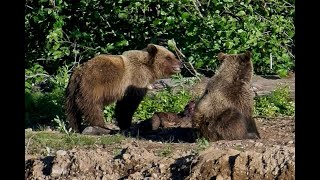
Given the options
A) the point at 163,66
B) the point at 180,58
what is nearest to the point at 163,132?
the point at 163,66

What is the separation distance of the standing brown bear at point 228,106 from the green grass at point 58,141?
924mm

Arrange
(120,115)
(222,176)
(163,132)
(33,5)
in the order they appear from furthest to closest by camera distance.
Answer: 1. (33,5)
2. (120,115)
3. (163,132)
4. (222,176)

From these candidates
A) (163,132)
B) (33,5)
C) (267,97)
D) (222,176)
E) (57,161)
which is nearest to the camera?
(222,176)

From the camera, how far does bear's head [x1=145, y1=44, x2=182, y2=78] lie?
10.1 m

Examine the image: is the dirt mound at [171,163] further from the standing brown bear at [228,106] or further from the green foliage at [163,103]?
the green foliage at [163,103]

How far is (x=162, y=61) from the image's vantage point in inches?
406

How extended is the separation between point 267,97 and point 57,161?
496 cm

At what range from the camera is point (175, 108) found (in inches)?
398

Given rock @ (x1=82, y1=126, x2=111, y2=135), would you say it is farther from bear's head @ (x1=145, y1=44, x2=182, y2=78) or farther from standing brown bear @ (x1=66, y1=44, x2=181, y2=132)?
bear's head @ (x1=145, y1=44, x2=182, y2=78)

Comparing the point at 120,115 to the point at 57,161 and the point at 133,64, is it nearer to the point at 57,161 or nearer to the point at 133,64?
the point at 133,64

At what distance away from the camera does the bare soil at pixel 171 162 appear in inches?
211

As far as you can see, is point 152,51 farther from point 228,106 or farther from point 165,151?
point 165,151

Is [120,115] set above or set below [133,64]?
below

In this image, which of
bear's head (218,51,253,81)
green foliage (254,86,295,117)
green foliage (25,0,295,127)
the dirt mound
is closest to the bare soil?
the dirt mound
